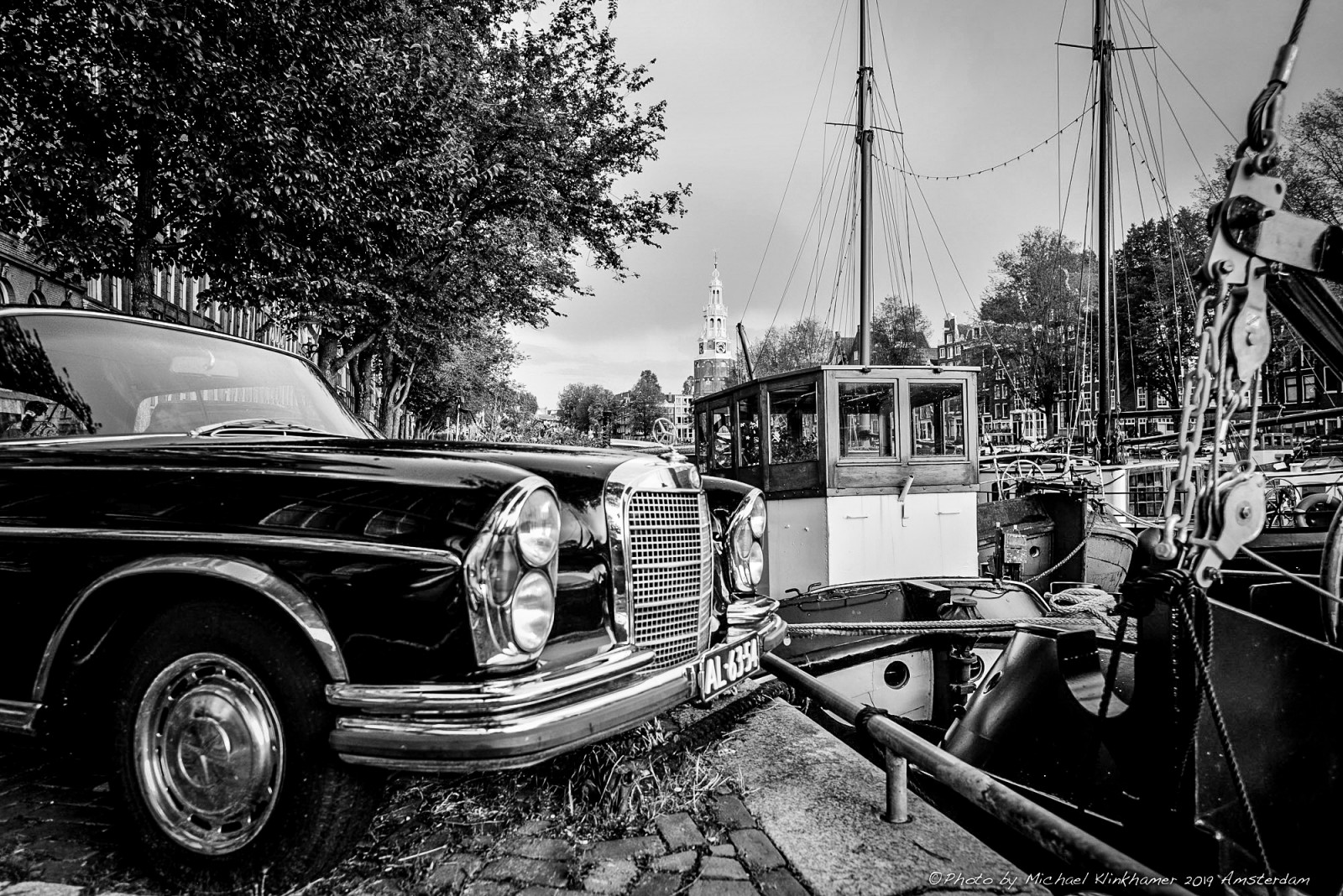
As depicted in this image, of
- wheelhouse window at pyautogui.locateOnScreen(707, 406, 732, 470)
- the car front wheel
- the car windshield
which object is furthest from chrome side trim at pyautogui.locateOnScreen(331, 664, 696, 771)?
wheelhouse window at pyautogui.locateOnScreen(707, 406, 732, 470)

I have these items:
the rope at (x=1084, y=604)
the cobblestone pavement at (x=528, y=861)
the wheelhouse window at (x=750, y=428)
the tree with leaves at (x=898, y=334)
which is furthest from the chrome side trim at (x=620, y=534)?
the tree with leaves at (x=898, y=334)

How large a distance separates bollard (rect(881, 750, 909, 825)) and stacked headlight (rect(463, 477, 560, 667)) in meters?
1.25

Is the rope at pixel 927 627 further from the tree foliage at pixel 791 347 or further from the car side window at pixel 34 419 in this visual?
the tree foliage at pixel 791 347

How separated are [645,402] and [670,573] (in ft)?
338

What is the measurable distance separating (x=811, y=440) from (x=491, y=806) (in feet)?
20.0

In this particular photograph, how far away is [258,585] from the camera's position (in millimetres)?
2082

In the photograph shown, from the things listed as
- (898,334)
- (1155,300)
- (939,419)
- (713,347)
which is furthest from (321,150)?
(713,347)

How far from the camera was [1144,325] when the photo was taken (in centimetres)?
3797

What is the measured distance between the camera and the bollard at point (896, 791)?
254 cm

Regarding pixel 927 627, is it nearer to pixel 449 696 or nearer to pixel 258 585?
pixel 449 696

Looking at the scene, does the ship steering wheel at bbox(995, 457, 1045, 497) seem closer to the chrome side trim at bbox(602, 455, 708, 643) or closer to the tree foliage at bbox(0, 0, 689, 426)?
the tree foliage at bbox(0, 0, 689, 426)

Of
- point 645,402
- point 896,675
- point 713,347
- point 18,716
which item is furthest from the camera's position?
point 713,347

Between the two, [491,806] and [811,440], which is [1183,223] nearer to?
[811,440]

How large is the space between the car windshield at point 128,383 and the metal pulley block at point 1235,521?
338 centimetres
